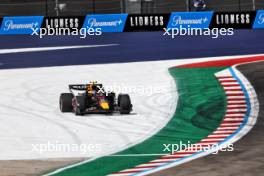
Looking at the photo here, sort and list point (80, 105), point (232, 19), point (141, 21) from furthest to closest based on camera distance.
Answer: point (141, 21) → point (232, 19) → point (80, 105)

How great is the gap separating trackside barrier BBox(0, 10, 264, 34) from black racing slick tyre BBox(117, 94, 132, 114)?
17723 mm

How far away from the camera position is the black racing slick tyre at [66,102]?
793 inches

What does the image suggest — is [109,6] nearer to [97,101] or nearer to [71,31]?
[71,31]

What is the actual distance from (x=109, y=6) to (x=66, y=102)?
20.9 meters

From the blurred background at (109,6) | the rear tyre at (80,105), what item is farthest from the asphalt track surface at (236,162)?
the blurred background at (109,6)

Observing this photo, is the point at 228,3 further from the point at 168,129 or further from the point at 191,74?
the point at 168,129

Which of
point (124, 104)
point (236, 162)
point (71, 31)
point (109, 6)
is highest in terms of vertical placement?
point (109, 6)

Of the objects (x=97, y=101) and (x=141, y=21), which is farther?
(x=141, y=21)

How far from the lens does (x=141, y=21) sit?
37594 mm

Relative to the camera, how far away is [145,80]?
26.1m

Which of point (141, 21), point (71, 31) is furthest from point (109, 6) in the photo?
point (141, 21)

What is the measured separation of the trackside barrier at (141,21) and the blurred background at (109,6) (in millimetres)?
899

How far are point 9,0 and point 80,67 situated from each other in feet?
38.9

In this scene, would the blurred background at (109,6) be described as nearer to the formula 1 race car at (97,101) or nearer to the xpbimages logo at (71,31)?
the xpbimages logo at (71,31)
